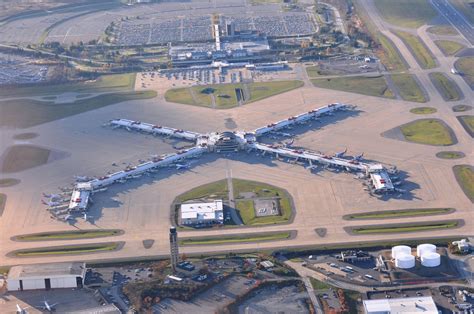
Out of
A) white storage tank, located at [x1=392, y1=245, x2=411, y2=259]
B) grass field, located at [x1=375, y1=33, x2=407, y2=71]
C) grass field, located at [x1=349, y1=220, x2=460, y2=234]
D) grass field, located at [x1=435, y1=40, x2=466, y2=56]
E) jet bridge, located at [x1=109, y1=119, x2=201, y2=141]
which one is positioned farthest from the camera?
grass field, located at [x1=435, y1=40, x2=466, y2=56]

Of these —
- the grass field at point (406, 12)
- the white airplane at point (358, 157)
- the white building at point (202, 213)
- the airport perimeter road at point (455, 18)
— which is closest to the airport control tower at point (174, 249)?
the white building at point (202, 213)

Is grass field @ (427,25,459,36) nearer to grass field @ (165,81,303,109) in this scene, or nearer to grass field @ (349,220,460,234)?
grass field @ (165,81,303,109)

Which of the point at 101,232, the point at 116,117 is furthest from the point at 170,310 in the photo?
the point at 116,117

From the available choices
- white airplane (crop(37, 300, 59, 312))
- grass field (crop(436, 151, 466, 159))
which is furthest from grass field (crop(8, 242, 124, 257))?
grass field (crop(436, 151, 466, 159))

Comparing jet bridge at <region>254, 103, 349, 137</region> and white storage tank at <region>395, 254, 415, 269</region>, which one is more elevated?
jet bridge at <region>254, 103, 349, 137</region>

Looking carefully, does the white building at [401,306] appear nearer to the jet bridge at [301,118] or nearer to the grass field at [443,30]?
the jet bridge at [301,118]

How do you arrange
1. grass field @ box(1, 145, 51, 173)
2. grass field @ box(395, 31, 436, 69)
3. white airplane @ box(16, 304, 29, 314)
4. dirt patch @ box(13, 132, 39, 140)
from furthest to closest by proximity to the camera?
grass field @ box(395, 31, 436, 69), dirt patch @ box(13, 132, 39, 140), grass field @ box(1, 145, 51, 173), white airplane @ box(16, 304, 29, 314)

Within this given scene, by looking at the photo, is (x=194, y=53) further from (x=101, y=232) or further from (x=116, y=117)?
(x=101, y=232)
